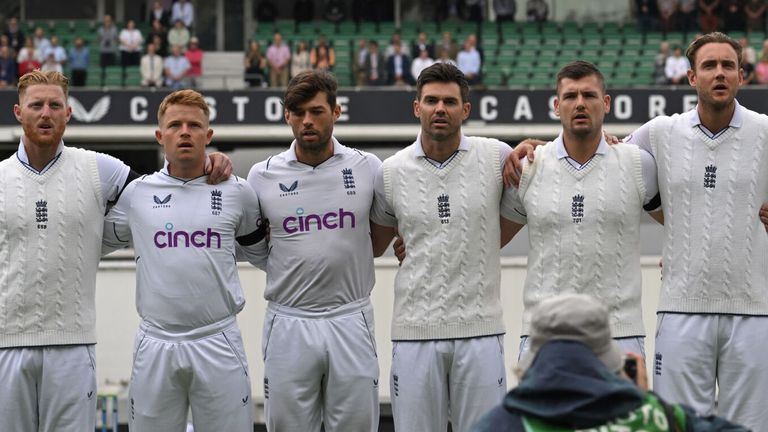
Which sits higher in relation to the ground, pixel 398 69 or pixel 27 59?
pixel 27 59

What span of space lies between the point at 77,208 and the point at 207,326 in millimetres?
803

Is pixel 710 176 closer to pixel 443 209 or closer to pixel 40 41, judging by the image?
pixel 443 209

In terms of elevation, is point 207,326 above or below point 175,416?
above

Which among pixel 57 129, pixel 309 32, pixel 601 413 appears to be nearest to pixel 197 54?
pixel 309 32

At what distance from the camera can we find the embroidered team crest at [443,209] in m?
6.18

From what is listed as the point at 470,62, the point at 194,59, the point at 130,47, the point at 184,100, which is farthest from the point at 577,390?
the point at 130,47

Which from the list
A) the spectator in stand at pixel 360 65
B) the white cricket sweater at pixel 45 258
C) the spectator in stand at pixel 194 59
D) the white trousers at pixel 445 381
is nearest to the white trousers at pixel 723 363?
the white trousers at pixel 445 381

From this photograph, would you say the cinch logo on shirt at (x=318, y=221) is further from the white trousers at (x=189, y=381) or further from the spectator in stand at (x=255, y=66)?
the spectator in stand at (x=255, y=66)

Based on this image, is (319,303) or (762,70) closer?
(319,303)

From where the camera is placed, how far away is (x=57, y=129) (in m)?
6.27

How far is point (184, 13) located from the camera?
23531mm

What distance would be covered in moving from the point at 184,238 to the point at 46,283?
0.66 m

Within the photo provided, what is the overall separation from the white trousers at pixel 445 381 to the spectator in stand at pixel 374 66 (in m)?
15.0

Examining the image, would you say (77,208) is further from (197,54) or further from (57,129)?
(197,54)
